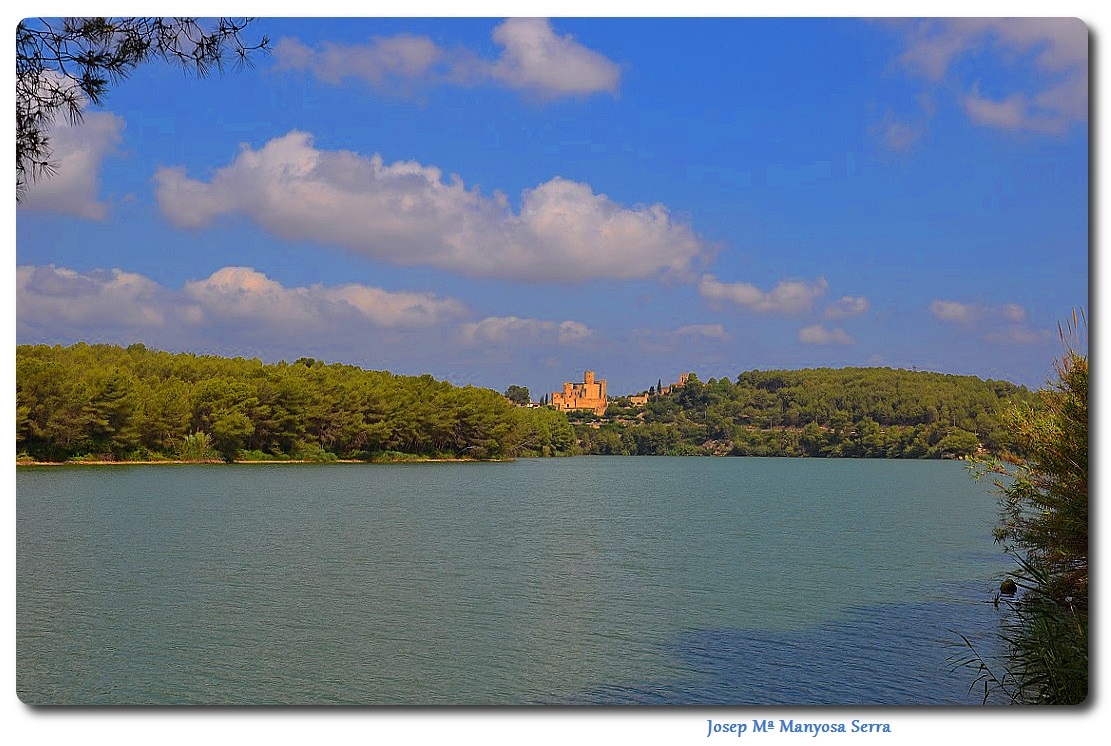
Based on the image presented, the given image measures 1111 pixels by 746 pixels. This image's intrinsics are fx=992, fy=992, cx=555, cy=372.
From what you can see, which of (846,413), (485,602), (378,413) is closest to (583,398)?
(378,413)

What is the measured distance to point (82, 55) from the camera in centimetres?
500

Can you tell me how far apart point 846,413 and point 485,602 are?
58.0 ft

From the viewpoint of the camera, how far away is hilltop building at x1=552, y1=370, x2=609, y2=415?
222 ft

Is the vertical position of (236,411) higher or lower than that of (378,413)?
lower

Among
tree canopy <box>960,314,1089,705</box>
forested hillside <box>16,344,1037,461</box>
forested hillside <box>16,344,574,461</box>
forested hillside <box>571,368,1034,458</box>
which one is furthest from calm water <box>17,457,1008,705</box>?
forested hillside <box>16,344,574,461</box>

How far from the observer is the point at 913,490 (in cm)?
2716

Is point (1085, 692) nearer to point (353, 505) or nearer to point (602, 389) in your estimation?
point (353, 505)

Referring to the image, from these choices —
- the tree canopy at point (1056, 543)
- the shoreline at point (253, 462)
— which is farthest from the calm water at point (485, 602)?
the shoreline at point (253, 462)

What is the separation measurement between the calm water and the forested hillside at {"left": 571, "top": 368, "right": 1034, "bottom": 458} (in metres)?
1.72

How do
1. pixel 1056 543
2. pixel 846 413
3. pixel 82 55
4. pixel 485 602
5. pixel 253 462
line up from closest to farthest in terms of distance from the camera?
pixel 82 55 < pixel 1056 543 < pixel 485 602 < pixel 846 413 < pixel 253 462

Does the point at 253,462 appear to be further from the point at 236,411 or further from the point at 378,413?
the point at 378,413

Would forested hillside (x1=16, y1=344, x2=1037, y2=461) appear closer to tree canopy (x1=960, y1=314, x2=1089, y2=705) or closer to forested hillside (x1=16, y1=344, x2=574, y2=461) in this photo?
forested hillside (x1=16, y1=344, x2=574, y2=461)

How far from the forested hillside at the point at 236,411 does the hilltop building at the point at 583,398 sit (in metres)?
15.7
